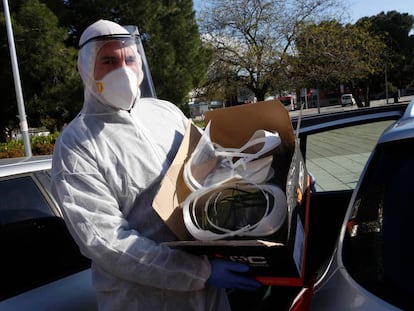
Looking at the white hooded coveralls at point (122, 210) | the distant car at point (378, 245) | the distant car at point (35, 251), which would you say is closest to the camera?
the distant car at point (378, 245)

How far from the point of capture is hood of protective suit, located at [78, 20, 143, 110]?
1.75 m

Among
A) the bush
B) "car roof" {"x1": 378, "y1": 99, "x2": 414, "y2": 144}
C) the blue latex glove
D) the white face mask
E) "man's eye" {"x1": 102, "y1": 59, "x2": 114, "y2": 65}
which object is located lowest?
the bush

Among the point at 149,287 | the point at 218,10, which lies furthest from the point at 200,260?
the point at 218,10

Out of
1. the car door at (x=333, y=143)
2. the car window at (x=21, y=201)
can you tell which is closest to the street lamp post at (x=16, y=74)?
the car door at (x=333, y=143)

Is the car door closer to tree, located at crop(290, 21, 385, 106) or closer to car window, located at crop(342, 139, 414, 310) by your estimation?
car window, located at crop(342, 139, 414, 310)

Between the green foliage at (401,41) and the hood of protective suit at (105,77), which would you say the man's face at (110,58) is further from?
the green foliage at (401,41)

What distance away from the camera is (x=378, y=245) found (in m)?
1.50

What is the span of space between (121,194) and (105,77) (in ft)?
1.44

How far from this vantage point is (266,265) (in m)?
1.50

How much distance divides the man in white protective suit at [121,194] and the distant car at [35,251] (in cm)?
44

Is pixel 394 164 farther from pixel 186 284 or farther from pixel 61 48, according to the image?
pixel 61 48

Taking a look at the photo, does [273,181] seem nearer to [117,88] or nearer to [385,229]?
[385,229]

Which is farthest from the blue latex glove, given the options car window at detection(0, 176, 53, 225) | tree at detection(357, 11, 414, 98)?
tree at detection(357, 11, 414, 98)

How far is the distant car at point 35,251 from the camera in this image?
80.9 inches
